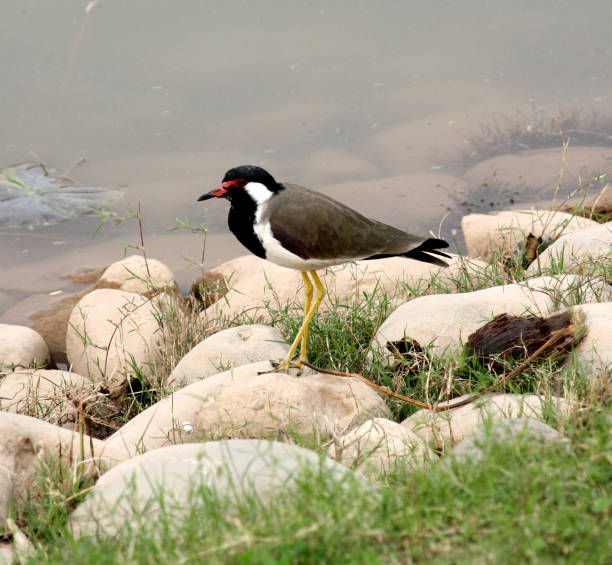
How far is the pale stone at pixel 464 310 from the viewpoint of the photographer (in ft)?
14.3

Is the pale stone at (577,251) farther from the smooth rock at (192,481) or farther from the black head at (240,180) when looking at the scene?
the smooth rock at (192,481)

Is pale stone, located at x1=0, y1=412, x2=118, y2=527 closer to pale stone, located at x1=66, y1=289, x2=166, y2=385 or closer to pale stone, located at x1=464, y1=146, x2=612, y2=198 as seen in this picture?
pale stone, located at x1=66, y1=289, x2=166, y2=385

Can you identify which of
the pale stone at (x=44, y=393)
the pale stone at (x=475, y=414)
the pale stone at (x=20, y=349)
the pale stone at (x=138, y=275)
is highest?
the pale stone at (x=138, y=275)

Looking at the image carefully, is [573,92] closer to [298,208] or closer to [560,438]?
[298,208]

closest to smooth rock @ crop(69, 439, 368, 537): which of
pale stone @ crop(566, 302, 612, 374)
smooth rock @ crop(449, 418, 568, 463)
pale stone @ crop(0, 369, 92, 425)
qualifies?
smooth rock @ crop(449, 418, 568, 463)

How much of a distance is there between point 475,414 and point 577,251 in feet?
6.45

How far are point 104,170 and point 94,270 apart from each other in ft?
5.20

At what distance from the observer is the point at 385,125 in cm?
910

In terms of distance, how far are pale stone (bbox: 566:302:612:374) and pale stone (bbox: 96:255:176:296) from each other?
10.5 feet

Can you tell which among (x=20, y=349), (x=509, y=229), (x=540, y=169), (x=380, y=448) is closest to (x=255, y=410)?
(x=380, y=448)

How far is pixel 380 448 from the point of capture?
3.43m

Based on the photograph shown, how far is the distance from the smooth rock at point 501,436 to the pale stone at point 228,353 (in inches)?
65.7

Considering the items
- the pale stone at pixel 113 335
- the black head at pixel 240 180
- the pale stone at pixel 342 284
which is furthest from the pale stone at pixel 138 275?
the black head at pixel 240 180

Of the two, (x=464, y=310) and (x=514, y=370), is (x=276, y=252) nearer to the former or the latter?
(x=464, y=310)
